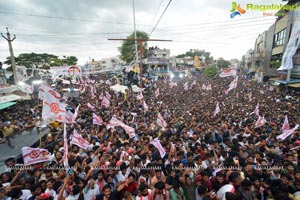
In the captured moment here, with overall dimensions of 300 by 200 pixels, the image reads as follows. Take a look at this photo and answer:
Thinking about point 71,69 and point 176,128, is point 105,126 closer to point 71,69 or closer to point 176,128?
point 176,128

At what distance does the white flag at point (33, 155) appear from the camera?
435cm

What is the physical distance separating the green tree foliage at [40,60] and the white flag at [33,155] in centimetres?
4955

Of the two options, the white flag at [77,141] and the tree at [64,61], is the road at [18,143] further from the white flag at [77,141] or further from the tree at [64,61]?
the tree at [64,61]

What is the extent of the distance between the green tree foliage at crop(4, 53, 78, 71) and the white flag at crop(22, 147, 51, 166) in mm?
49551

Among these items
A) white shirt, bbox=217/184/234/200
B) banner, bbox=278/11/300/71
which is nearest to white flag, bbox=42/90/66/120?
white shirt, bbox=217/184/234/200

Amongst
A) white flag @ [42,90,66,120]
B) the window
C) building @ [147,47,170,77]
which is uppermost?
the window

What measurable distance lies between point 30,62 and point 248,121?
53.0m

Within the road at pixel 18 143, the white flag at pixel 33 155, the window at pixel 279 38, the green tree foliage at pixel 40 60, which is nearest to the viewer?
the white flag at pixel 33 155

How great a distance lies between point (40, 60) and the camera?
4800 centimetres

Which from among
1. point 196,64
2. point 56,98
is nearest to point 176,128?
point 56,98

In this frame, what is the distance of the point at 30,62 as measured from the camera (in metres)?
45.4

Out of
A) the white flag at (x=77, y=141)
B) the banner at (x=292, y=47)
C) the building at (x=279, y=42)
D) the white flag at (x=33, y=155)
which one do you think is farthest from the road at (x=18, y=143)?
the building at (x=279, y=42)

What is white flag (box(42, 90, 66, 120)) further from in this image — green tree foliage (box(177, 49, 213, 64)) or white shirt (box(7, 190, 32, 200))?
green tree foliage (box(177, 49, 213, 64))

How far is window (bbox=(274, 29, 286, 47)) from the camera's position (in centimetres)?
2228
